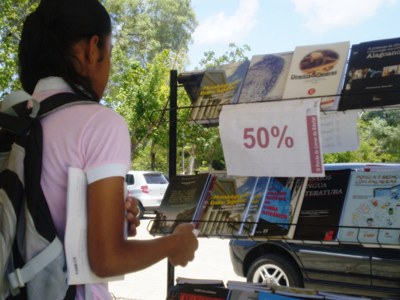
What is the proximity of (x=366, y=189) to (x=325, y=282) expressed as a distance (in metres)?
3.06

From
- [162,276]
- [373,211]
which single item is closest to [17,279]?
[373,211]

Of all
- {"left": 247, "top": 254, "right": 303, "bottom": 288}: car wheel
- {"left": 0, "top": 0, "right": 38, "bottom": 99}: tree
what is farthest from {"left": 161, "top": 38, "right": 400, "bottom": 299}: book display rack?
{"left": 0, "top": 0, "right": 38, "bottom": 99}: tree

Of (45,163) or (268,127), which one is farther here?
(268,127)

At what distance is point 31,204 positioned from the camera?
112 cm

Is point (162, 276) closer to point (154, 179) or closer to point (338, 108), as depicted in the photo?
point (338, 108)

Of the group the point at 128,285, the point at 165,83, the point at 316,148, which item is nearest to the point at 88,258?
the point at 316,148

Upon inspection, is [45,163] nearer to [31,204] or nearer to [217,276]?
[31,204]

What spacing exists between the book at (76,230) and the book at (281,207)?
1276 mm

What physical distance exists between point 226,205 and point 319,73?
2.54ft

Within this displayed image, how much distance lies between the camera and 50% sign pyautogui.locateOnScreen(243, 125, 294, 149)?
85.4 inches

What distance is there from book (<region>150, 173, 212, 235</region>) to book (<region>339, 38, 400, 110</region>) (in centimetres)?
80

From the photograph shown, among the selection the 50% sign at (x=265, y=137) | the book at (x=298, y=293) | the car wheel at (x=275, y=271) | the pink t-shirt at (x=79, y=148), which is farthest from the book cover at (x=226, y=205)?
the car wheel at (x=275, y=271)

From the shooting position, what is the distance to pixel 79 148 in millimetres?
1151

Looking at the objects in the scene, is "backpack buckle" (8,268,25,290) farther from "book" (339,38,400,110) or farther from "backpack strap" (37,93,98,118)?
"book" (339,38,400,110)
